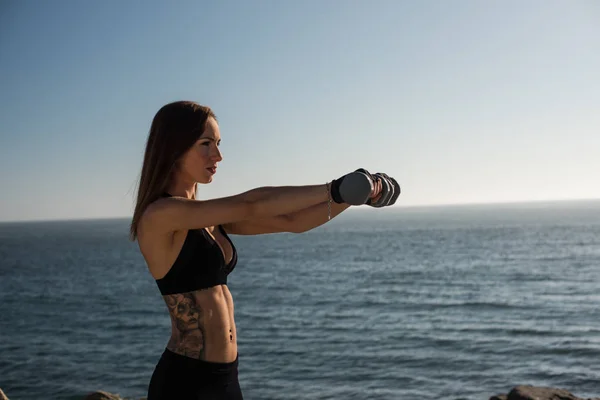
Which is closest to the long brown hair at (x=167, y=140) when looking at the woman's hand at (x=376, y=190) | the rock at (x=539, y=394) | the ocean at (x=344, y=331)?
the woman's hand at (x=376, y=190)

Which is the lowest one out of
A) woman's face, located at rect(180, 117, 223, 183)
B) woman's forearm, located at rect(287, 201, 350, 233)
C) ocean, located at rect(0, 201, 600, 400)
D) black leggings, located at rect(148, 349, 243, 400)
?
ocean, located at rect(0, 201, 600, 400)

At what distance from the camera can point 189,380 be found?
10.8 ft

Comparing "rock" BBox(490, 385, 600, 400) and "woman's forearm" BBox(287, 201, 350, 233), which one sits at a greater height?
"woman's forearm" BBox(287, 201, 350, 233)

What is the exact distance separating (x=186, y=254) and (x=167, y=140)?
578 mm

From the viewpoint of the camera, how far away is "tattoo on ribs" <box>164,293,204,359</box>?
11.0ft

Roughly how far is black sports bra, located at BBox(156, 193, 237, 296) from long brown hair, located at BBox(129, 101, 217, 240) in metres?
0.10

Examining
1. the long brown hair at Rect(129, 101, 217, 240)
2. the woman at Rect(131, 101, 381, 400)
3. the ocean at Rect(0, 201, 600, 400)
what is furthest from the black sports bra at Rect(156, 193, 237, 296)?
the ocean at Rect(0, 201, 600, 400)

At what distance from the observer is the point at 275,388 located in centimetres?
2252

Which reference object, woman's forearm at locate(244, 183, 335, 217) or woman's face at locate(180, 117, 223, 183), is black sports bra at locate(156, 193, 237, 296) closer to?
woman's face at locate(180, 117, 223, 183)

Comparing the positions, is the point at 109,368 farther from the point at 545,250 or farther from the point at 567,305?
the point at 545,250

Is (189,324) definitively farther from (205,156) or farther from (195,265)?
(205,156)

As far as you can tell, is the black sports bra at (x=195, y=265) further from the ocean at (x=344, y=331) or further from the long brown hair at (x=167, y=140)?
the ocean at (x=344, y=331)

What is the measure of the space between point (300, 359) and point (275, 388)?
4170 mm

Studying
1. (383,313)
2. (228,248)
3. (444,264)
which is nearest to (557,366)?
(383,313)
